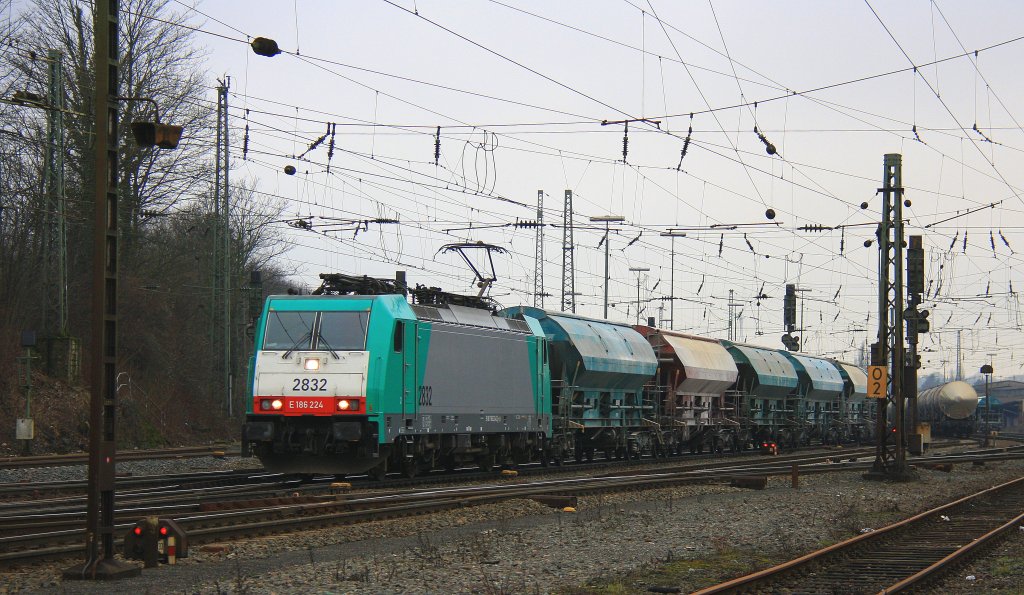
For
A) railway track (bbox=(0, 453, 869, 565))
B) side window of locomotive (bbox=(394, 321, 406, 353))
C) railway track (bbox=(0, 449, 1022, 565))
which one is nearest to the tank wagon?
railway track (bbox=(0, 449, 1022, 565))

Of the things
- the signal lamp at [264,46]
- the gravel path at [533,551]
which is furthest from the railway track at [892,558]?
the signal lamp at [264,46]

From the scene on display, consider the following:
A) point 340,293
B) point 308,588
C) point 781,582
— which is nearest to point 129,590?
point 308,588

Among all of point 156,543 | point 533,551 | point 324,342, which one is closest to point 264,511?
point 156,543

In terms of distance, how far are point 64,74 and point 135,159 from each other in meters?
4.30

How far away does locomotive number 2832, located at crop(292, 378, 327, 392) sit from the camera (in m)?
21.9

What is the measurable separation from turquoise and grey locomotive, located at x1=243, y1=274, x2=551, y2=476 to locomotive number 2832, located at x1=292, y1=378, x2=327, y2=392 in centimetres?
2

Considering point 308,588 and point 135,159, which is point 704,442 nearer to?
point 135,159

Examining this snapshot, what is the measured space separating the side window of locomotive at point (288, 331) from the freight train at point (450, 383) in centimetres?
2

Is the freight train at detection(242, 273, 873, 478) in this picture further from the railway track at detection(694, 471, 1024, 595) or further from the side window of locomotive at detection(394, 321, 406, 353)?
the railway track at detection(694, 471, 1024, 595)

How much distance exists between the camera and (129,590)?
35.7 feet

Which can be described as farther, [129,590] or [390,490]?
[390,490]

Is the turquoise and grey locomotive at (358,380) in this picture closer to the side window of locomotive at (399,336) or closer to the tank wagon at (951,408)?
A: the side window of locomotive at (399,336)

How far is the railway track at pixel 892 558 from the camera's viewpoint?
466 inches

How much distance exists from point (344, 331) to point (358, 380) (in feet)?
3.55
